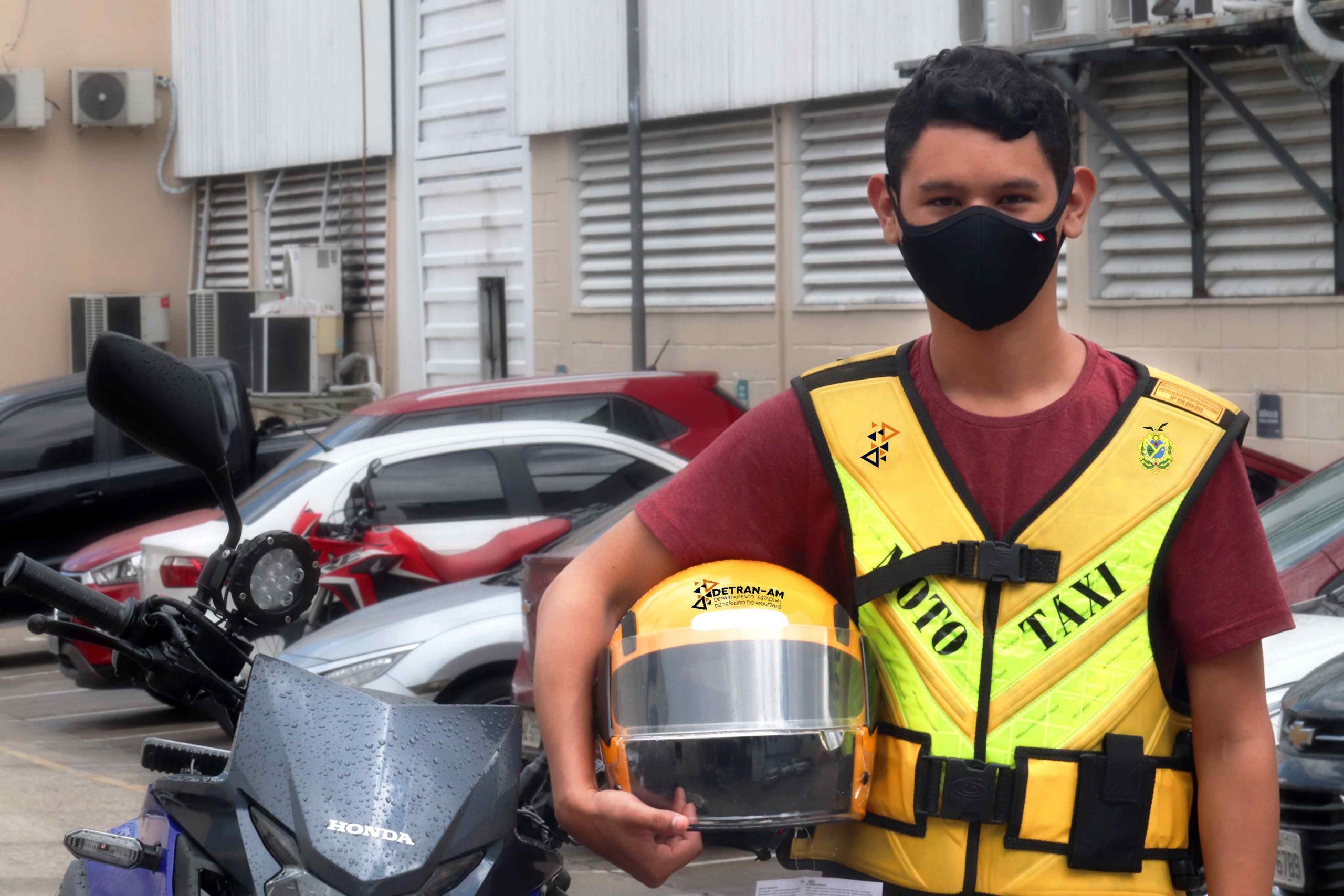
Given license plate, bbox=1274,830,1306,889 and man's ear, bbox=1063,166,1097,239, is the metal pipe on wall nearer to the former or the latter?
license plate, bbox=1274,830,1306,889

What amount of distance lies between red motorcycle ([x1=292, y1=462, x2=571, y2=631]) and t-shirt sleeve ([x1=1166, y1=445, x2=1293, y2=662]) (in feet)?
21.6

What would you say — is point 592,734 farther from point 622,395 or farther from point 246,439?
point 246,439

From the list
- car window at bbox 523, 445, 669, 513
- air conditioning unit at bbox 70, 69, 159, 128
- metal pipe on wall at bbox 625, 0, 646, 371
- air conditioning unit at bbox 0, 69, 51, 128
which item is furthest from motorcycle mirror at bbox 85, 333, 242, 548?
air conditioning unit at bbox 70, 69, 159, 128

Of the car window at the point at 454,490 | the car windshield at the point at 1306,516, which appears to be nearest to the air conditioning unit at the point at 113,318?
the car window at the point at 454,490

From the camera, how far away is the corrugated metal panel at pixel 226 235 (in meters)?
21.8

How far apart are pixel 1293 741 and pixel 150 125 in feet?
65.7

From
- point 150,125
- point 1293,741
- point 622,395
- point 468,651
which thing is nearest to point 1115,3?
point 622,395

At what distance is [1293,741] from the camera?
4.35m

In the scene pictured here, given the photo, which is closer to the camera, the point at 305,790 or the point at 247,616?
the point at 305,790

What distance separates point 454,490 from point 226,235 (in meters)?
14.1

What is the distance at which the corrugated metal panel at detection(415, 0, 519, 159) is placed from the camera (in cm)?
1700

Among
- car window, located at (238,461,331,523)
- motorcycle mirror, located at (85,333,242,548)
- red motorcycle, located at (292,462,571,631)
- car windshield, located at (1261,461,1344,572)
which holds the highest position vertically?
motorcycle mirror, located at (85,333,242,548)

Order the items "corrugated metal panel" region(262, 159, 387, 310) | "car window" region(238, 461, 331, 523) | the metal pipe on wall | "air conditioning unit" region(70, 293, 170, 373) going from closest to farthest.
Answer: "car window" region(238, 461, 331, 523) → the metal pipe on wall → "corrugated metal panel" region(262, 159, 387, 310) → "air conditioning unit" region(70, 293, 170, 373)

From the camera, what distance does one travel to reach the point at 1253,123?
990cm
